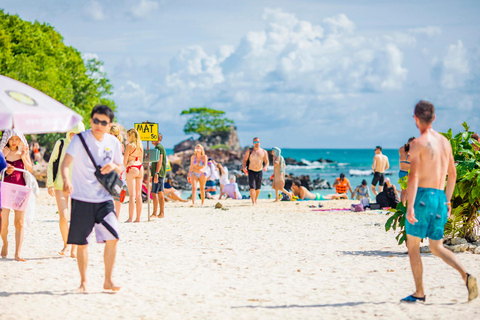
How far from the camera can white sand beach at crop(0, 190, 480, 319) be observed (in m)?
5.40

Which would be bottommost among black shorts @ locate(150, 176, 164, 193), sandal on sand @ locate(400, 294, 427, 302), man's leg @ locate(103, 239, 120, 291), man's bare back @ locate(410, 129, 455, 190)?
sandal on sand @ locate(400, 294, 427, 302)

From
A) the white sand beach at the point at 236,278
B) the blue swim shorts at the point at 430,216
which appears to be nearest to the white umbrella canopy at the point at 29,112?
the white sand beach at the point at 236,278

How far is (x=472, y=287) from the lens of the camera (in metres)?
5.33

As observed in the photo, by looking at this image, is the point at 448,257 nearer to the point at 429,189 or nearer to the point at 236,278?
the point at 429,189

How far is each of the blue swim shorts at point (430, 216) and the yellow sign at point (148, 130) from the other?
8.39 metres

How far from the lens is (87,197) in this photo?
573 centimetres

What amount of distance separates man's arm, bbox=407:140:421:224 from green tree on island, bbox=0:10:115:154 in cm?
2987

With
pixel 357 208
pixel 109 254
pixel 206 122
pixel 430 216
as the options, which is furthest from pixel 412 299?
pixel 206 122

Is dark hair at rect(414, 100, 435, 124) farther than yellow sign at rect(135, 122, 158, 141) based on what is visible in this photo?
No

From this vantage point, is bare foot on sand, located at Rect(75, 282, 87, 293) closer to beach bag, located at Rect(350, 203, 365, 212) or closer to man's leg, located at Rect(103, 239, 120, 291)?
man's leg, located at Rect(103, 239, 120, 291)

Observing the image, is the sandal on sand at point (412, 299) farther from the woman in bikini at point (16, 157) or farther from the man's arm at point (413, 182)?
the woman in bikini at point (16, 157)

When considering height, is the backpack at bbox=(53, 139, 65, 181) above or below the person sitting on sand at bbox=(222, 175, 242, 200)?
above

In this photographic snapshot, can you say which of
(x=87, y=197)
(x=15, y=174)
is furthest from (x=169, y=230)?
(x=87, y=197)

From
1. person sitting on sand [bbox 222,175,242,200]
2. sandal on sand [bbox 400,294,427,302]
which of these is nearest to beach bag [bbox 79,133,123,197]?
sandal on sand [bbox 400,294,427,302]
